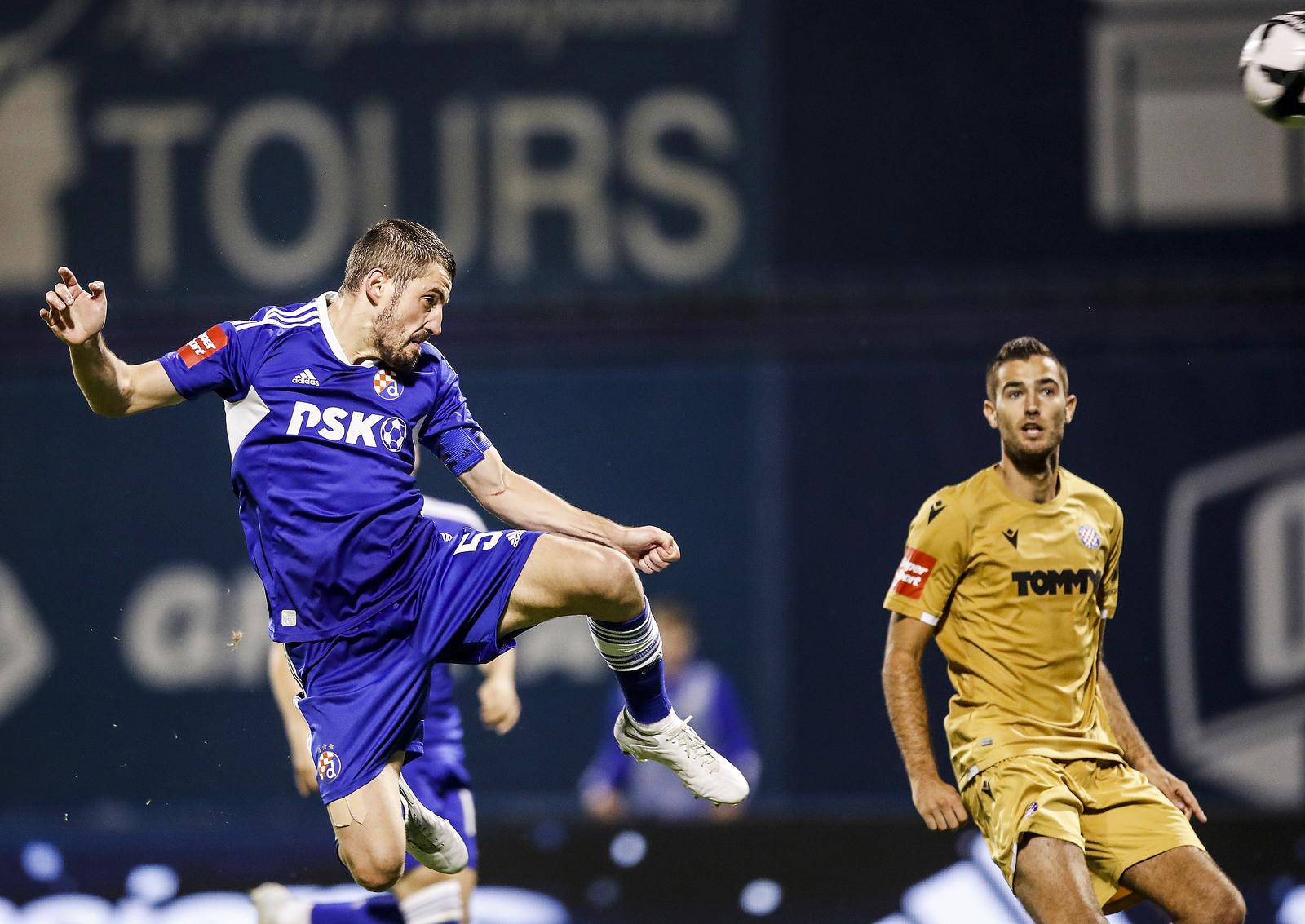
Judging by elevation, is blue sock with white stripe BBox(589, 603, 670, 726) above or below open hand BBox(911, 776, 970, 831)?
above

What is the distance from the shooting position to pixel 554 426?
28.0 ft

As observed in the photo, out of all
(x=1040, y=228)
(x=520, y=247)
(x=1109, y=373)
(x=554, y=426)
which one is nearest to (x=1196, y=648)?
(x=1109, y=373)

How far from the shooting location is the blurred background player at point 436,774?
530cm

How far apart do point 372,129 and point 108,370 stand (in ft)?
19.8

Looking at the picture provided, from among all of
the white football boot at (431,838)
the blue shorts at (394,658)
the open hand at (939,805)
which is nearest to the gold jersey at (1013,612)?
the open hand at (939,805)

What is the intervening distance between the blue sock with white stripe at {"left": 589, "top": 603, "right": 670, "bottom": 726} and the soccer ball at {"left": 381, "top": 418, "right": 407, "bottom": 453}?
73cm

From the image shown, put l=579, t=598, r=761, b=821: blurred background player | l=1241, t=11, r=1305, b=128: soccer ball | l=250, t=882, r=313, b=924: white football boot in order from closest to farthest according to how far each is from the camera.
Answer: l=1241, t=11, r=1305, b=128: soccer ball < l=250, t=882, r=313, b=924: white football boot < l=579, t=598, r=761, b=821: blurred background player

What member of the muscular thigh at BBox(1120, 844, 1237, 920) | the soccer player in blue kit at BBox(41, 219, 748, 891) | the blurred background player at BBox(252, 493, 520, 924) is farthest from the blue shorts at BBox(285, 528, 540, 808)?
the muscular thigh at BBox(1120, 844, 1237, 920)

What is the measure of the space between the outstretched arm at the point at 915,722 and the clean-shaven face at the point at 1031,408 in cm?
59

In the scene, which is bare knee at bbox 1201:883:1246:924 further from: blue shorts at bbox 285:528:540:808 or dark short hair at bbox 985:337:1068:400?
blue shorts at bbox 285:528:540:808

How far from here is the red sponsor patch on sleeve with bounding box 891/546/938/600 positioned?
4.62m

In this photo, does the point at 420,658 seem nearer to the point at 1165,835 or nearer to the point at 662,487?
the point at 1165,835

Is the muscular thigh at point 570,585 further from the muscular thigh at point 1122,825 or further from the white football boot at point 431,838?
the muscular thigh at point 1122,825

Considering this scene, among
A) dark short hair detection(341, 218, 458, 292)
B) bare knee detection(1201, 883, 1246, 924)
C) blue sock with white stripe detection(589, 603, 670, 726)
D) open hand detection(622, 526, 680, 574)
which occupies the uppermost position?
dark short hair detection(341, 218, 458, 292)
